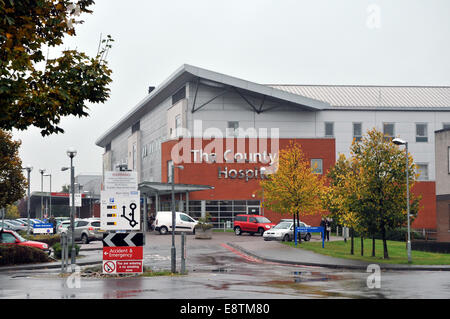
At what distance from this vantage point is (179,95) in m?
67.8

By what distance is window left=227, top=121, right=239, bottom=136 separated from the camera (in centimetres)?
6359

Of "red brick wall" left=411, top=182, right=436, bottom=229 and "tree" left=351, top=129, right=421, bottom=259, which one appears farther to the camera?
"red brick wall" left=411, top=182, right=436, bottom=229

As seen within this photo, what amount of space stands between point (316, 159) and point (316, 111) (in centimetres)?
549

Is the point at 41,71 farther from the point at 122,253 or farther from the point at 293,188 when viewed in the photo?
the point at 293,188

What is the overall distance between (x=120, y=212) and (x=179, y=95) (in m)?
48.8

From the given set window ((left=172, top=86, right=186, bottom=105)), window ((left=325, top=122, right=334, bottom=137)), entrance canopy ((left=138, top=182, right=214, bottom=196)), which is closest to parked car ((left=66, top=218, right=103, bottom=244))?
entrance canopy ((left=138, top=182, right=214, bottom=196))

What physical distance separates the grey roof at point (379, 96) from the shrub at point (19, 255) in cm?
4343

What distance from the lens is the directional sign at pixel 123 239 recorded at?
65.4 feet

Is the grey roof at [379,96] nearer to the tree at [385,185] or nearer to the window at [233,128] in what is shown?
the window at [233,128]

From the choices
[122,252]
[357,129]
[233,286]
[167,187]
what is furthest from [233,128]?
[233,286]

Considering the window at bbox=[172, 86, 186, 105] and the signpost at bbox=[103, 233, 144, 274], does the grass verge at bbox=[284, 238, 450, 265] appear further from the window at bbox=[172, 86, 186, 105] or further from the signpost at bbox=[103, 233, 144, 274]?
the window at bbox=[172, 86, 186, 105]

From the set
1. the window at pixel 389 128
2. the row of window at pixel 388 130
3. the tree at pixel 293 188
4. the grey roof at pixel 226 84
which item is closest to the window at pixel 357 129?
the row of window at pixel 388 130
